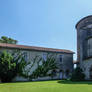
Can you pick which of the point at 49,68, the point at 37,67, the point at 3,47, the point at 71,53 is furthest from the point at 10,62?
the point at 71,53

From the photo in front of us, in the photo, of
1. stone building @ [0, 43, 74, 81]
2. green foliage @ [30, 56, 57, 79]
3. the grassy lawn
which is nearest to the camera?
the grassy lawn

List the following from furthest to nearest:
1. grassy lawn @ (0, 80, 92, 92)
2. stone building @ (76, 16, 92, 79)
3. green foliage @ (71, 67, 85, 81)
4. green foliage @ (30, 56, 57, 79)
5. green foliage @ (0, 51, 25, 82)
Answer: green foliage @ (30, 56, 57, 79) → stone building @ (76, 16, 92, 79) → green foliage @ (71, 67, 85, 81) → green foliage @ (0, 51, 25, 82) → grassy lawn @ (0, 80, 92, 92)

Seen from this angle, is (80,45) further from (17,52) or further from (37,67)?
(17,52)

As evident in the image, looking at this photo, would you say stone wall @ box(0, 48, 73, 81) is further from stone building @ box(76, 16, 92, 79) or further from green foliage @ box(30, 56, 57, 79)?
stone building @ box(76, 16, 92, 79)

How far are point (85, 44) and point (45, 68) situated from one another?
9003 millimetres

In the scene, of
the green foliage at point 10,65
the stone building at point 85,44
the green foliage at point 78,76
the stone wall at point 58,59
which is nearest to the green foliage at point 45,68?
the stone wall at point 58,59

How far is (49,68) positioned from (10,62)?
7.64m

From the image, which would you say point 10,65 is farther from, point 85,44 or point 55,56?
point 85,44

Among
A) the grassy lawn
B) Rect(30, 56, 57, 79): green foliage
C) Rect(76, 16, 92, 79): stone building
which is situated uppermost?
Rect(76, 16, 92, 79): stone building

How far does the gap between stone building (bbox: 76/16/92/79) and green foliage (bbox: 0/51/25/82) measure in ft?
36.6

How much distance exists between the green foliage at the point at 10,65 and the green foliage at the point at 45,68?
302 centimetres

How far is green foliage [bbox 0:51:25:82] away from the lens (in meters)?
18.3

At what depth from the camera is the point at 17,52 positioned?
21.2m

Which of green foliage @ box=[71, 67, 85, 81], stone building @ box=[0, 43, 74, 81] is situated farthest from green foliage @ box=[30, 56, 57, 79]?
green foliage @ box=[71, 67, 85, 81]
